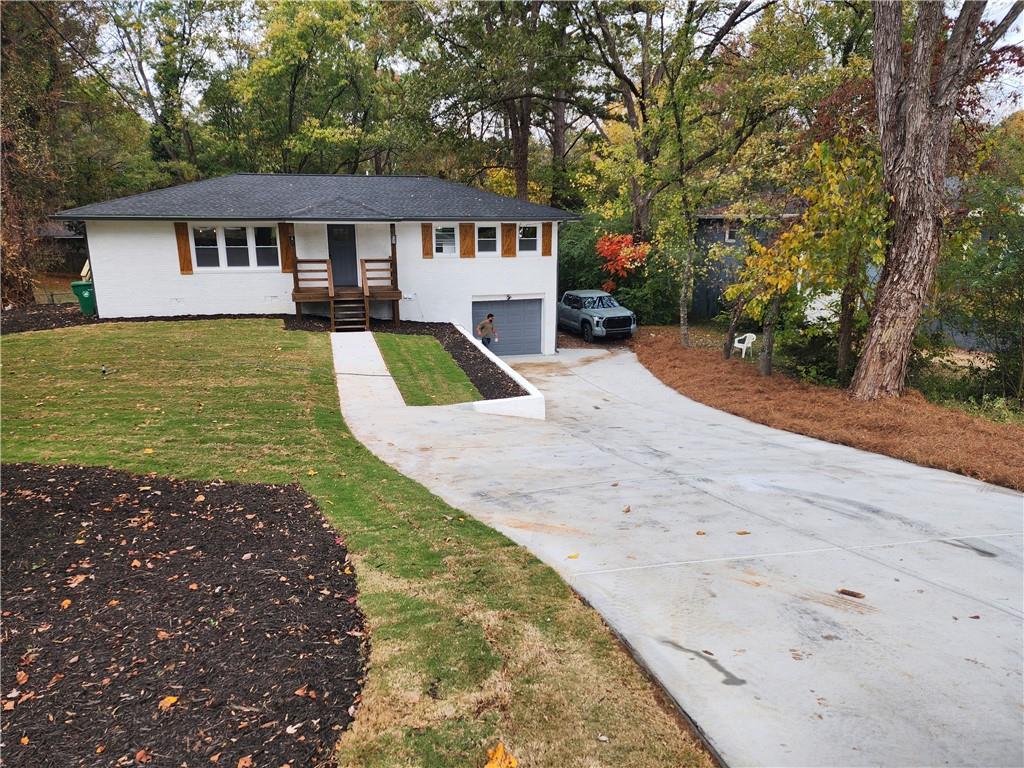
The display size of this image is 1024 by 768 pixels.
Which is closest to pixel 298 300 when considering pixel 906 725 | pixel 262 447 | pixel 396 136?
pixel 262 447

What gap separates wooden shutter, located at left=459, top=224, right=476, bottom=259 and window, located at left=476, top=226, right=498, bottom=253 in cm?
20

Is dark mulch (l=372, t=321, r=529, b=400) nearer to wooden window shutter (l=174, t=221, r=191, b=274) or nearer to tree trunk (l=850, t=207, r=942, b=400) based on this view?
wooden window shutter (l=174, t=221, r=191, b=274)

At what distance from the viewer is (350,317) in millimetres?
18438

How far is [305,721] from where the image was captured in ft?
10.8

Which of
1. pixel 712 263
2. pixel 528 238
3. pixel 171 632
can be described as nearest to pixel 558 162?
pixel 712 263

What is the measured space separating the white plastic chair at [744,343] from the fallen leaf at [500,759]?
57.5 feet

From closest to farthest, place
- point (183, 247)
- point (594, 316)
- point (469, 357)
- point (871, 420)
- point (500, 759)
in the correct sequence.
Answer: point (500, 759)
point (871, 420)
point (469, 357)
point (183, 247)
point (594, 316)

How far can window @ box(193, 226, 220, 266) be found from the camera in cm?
1836

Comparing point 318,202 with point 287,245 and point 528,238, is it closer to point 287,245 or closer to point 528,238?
point 287,245

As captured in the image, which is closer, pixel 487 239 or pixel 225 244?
pixel 225 244

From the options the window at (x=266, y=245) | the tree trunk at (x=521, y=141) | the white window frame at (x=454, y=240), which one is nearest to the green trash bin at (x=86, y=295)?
the window at (x=266, y=245)

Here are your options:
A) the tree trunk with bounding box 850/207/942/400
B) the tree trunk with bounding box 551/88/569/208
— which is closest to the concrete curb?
the tree trunk with bounding box 850/207/942/400

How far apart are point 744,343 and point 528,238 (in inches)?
305

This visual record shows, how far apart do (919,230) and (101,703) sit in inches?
527
